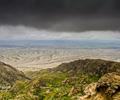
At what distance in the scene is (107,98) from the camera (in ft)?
653

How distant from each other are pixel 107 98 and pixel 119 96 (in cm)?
837

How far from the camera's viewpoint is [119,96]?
19775cm
